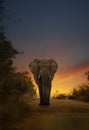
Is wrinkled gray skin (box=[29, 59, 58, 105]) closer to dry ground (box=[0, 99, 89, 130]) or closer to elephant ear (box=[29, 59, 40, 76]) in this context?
elephant ear (box=[29, 59, 40, 76])

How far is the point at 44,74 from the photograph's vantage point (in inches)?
996

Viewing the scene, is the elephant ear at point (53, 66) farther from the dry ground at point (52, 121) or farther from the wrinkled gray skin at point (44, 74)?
the dry ground at point (52, 121)

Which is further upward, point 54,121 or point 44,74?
point 44,74

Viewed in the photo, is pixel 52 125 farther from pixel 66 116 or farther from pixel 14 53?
pixel 14 53

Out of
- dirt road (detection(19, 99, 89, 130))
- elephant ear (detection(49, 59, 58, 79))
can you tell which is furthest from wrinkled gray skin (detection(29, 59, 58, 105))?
dirt road (detection(19, 99, 89, 130))

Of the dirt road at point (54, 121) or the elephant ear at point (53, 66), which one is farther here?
the elephant ear at point (53, 66)

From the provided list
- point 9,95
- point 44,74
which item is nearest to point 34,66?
point 44,74

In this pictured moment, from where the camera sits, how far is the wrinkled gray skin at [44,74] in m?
24.5

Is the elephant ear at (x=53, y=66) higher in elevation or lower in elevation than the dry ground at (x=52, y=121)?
higher

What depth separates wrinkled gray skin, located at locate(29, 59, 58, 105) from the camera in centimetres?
2454

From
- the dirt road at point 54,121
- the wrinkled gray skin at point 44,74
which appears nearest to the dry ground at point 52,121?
the dirt road at point 54,121

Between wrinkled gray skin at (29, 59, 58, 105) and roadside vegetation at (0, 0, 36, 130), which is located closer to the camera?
roadside vegetation at (0, 0, 36, 130)

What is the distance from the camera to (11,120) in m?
16.2

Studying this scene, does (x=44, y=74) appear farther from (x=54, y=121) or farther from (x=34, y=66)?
(x=54, y=121)
